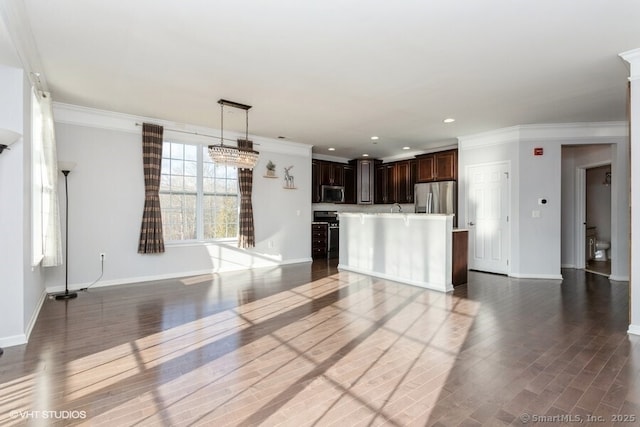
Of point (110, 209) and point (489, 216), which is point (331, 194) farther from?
point (110, 209)

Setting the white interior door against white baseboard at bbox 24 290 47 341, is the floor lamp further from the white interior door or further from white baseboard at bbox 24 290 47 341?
the white interior door

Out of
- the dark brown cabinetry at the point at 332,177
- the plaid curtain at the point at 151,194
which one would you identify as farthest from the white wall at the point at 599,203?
the plaid curtain at the point at 151,194

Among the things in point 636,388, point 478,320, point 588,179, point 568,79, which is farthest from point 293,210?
point 588,179

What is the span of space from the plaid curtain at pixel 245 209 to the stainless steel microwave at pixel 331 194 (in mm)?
2498

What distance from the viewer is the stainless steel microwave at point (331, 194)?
8.56 meters

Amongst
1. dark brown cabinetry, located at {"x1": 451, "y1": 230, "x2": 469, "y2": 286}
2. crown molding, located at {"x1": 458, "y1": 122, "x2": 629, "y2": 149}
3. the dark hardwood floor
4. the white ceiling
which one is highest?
the white ceiling

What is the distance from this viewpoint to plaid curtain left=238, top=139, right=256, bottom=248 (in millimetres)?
6445

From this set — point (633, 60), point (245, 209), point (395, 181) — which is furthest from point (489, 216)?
point (245, 209)

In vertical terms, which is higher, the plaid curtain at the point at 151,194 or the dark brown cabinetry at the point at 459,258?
the plaid curtain at the point at 151,194

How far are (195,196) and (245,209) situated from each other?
0.97 meters

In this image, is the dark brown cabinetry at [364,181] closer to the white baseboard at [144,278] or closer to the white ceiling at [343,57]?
the white baseboard at [144,278]

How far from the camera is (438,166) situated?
7332mm

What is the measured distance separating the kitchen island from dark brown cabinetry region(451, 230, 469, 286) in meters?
0.31

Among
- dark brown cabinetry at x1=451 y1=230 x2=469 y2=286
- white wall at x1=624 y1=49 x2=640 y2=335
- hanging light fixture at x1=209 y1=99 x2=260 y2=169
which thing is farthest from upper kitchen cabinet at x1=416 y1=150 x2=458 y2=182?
hanging light fixture at x1=209 y1=99 x2=260 y2=169
